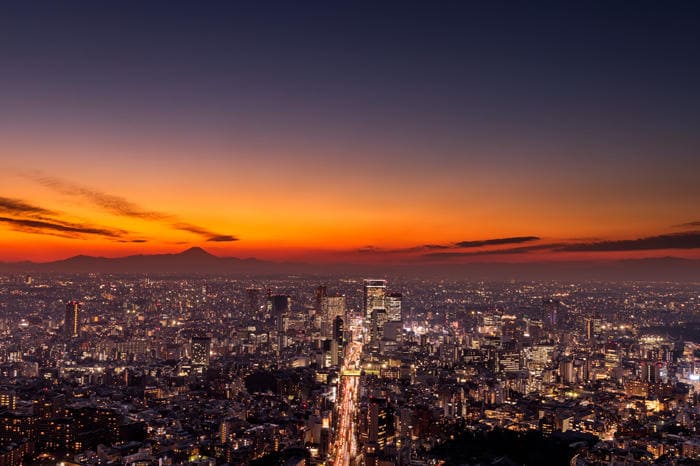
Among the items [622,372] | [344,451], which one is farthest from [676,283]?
[344,451]

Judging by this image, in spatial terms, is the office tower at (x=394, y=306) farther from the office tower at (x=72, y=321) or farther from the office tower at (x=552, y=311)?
the office tower at (x=72, y=321)

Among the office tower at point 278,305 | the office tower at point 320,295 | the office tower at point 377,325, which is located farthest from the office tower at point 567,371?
the office tower at point 278,305

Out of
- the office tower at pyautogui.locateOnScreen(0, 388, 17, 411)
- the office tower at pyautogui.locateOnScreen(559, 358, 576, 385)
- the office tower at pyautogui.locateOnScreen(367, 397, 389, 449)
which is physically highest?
the office tower at pyautogui.locateOnScreen(0, 388, 17, 411)

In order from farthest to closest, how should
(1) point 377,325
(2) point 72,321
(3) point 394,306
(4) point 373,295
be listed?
(4) point 373,295 < (3) point 394,306 < (1) point 377,325 < (2) point 72,321

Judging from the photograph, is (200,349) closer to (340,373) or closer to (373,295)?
(340,373)

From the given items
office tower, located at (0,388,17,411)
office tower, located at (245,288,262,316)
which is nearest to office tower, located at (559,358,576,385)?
office tower, located at (0,388,17,411)

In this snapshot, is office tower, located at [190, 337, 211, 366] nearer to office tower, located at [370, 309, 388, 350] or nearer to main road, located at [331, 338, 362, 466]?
main road, located at [331, 338, 362, 466]

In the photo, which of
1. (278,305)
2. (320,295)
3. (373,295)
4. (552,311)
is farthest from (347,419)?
(373,295)
